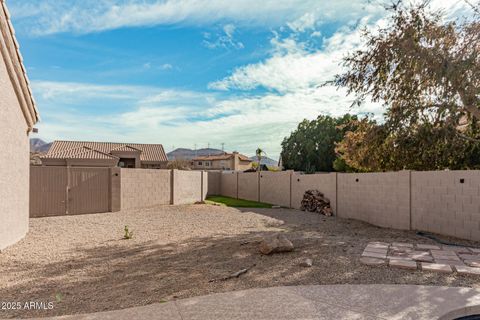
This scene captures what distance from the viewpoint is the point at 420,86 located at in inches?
391

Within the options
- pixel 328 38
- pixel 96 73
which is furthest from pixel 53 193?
pixel 328 38

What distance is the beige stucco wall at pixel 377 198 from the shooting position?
1019 centimetres

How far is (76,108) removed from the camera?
53.2 feet

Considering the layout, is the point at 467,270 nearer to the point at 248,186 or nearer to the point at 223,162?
the point at 248,186

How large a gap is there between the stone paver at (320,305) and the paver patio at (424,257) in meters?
1.06

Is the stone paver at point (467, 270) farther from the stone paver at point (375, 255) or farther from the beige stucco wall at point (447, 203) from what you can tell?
the beige stucco wall at point (447, 203)

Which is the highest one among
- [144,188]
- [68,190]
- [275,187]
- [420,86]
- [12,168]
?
[420,86]

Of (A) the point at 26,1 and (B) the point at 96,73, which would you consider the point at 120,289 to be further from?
(B) the point at 96,73

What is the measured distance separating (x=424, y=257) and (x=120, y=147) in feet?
137

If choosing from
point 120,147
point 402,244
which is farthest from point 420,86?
point 120,147

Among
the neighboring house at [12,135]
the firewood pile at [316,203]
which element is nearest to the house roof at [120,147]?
the firewood pile at [316,203]

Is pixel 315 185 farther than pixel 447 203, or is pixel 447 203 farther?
pixel 315 185

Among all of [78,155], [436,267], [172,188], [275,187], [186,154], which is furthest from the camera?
[186,154]

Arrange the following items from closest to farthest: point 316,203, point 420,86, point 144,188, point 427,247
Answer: point 427,247 < point 420,86 < point 316,203 < point 144,188
